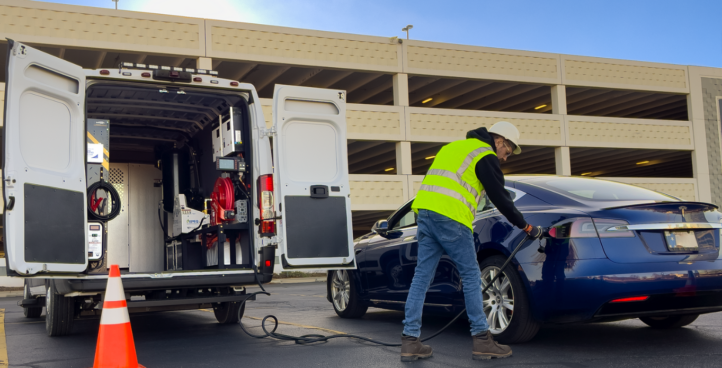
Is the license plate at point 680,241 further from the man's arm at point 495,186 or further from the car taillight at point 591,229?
the man's arm at point 495,186

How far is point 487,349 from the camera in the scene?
4695 millimetres

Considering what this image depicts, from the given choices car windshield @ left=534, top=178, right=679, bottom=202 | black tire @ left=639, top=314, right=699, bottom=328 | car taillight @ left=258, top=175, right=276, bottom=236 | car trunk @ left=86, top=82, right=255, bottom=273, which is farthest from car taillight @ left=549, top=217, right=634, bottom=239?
car trunk @ left=86, top=82, right=255, bottom=273

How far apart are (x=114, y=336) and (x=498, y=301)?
2.86 meters

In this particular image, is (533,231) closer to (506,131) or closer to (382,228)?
(506,131)

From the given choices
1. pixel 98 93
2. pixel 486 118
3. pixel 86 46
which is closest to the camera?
pixel 98 93

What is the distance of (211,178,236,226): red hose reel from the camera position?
278 inches

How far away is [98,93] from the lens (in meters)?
6.95

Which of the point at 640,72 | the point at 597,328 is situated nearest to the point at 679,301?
the point at 597,328

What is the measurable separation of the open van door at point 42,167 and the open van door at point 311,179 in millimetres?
1710

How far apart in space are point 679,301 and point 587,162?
31615mm

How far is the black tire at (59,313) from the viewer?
6.64 metres

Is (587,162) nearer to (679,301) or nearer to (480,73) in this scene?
(480,73)

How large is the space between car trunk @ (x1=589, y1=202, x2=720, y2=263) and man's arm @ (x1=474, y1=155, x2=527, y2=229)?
0.61 metres

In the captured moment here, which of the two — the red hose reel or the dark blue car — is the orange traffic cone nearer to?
the red hose reel
